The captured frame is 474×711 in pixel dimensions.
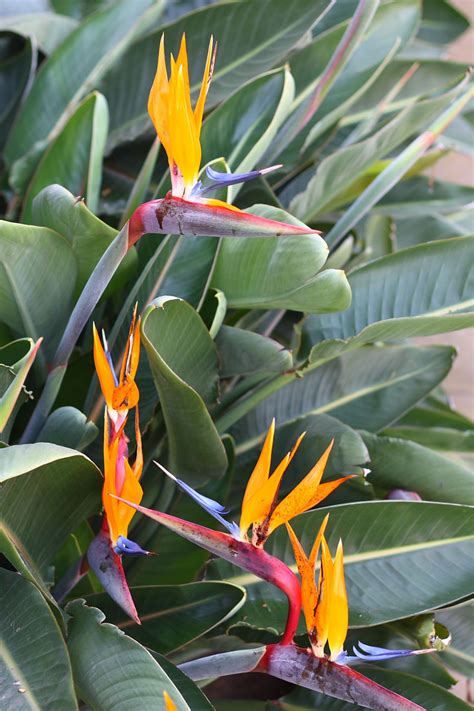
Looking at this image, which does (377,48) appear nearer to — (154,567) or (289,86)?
(289,86)

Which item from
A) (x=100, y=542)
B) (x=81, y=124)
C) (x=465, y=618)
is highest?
(x=81, y=124)

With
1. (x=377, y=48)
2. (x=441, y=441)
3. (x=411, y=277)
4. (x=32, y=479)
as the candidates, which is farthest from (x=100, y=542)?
(x=377, y=48)

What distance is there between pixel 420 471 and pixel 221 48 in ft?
1.62

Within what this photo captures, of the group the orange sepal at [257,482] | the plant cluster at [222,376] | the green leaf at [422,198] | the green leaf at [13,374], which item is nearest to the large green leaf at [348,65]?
the plant cluster at [222,376]

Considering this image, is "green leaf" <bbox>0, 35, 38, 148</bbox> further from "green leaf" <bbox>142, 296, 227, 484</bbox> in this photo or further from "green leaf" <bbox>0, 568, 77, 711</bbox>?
"green leaf" <bbox>0, 568, 77, 711</bbox>

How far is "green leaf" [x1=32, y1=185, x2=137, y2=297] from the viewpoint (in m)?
0.60

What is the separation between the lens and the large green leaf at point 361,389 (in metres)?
0.80

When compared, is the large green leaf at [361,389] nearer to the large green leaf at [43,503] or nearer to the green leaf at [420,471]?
the green leaf at [420,471]

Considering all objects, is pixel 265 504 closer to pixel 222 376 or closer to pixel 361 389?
pixel 222 376

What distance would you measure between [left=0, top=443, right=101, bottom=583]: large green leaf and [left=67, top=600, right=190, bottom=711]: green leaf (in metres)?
0.05

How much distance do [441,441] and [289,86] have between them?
438 millimetres

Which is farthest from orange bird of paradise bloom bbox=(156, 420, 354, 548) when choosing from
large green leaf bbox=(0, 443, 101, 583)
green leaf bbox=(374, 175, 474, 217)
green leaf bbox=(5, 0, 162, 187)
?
green leaf bbox=(374, 175, 474, 217)

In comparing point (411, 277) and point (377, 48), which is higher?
point (377, 48)

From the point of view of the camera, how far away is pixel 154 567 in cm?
69
